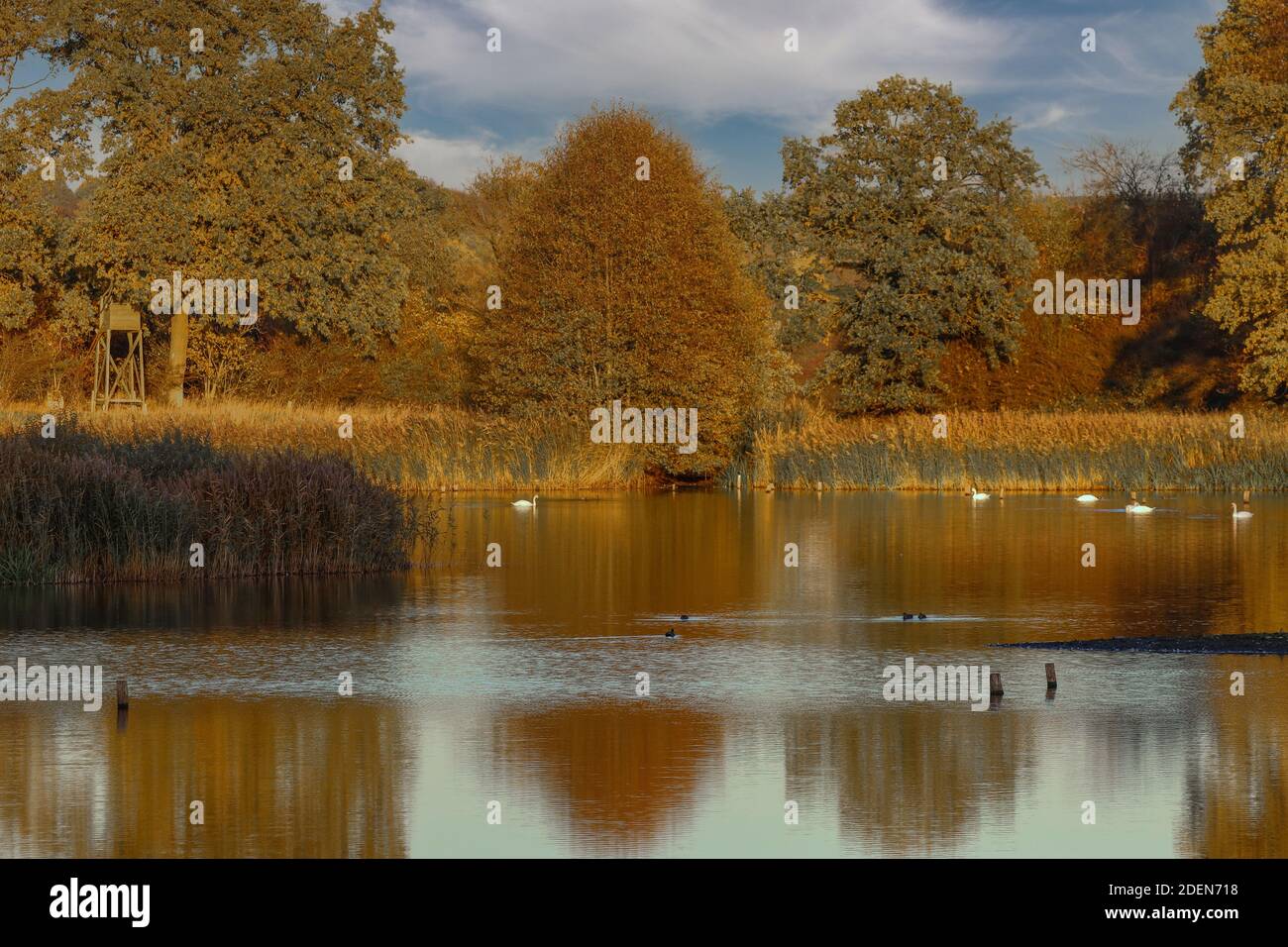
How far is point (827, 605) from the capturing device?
17.6 meters

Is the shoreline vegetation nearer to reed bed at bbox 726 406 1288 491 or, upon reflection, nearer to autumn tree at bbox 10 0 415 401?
reed bed at bbox 726 406 1288 491

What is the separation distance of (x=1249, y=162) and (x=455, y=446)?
2869 cm

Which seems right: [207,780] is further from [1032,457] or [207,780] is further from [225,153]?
[225,153]

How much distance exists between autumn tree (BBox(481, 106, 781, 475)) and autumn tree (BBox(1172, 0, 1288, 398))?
1695 cm

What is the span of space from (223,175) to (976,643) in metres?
46.4

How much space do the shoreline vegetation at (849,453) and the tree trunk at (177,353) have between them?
1259cm

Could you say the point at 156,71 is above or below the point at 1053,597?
above

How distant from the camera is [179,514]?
1964 centimetres

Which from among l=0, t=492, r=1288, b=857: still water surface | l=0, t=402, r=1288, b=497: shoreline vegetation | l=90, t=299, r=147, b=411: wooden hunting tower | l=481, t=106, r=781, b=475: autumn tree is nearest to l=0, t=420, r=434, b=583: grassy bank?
l=0, t=492, r=1288, b=857: still water surface

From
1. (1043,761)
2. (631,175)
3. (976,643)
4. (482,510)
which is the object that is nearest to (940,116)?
(631,175)

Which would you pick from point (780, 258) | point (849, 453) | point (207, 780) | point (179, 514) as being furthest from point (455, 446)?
point (207, 780)
